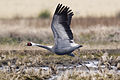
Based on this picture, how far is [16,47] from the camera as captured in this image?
1461 centimetres

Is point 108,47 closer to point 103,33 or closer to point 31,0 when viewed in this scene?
point 103,33

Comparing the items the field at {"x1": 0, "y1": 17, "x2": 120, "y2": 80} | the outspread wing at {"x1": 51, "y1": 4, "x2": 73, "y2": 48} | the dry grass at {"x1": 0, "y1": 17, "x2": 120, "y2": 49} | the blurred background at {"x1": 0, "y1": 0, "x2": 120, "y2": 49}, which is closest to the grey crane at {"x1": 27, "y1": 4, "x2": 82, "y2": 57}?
the outspread wing at {"x1": 51, "y1": 4, "x2": 73, "y2": 48}

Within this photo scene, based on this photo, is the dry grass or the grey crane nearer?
the grey crane

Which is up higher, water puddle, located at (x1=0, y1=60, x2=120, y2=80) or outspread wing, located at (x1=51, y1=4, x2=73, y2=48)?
outspread wing, located at (x1=51, y1=4, x2=73, y2=48)

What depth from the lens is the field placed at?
420 inches

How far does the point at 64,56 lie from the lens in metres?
13.9

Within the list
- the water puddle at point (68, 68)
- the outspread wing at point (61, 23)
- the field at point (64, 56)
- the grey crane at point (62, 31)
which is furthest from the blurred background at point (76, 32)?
the outspread wing at point (61, 23)

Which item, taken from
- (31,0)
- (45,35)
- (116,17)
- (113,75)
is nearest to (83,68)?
(113,75)

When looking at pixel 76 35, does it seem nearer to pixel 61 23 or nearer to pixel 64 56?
pixel 64 56

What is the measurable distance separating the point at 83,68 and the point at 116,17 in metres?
10.8

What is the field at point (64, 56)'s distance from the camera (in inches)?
420

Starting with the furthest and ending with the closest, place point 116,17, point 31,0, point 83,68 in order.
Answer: point 31,0 → point 116,17 → point 83,68

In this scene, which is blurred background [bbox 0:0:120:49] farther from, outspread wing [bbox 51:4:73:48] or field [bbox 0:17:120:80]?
outspread wing [bbox 51:4:73:48]

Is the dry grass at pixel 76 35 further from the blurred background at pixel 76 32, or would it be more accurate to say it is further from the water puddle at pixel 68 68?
the water puddle at pixel 68 68
